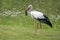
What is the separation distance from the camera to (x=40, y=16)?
9891mm

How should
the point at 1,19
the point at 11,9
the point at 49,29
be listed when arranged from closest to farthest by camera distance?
1. the point at 49,29
2. the point at 1,19
3. the point at 11,9

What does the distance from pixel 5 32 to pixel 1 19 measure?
9.46ft

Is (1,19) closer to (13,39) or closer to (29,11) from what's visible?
(29,11)

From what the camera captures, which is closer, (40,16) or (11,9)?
(40,16)

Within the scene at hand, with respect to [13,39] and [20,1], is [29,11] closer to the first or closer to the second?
[13,39]

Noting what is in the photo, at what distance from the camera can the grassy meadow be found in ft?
31.5

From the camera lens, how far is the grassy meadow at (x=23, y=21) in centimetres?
959

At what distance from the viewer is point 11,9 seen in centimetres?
1440

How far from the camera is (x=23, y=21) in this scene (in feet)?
41.4

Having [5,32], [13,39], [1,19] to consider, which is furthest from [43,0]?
[13,39]

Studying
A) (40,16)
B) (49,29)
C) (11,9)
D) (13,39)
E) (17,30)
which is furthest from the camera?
(11,9)

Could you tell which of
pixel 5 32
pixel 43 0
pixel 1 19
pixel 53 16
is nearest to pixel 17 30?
pixel 5 32

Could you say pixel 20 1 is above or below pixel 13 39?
above

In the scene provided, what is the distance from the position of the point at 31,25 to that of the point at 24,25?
0.99ft
